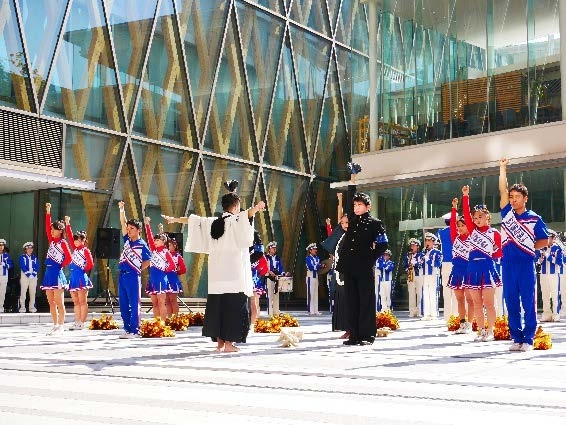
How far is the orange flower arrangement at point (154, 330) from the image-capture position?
42.2 feet

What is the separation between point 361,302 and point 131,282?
4108 millimetres

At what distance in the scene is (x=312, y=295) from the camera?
26.2m

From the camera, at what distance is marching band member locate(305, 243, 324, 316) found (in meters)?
25.9

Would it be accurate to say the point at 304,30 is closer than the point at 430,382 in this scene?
No

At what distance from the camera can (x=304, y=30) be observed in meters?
31.8

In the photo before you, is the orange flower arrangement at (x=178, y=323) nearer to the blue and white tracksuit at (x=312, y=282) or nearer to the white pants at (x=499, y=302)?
the white pants at (x=499, y=302)

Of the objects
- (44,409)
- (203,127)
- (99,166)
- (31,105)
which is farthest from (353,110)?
(44,409)

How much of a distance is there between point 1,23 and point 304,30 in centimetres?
1404

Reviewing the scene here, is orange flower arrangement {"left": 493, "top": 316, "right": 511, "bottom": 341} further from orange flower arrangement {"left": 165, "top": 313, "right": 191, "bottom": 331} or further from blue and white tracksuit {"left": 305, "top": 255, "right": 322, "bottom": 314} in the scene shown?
blue and white tracksuit {"left": 305, "top": 255, "right": 322, "bottom": 314}

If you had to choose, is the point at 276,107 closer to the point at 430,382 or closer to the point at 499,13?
the point at 499,13

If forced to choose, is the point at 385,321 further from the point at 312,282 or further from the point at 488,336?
the point at 312,282

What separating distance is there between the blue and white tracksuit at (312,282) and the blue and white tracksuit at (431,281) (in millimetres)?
6714

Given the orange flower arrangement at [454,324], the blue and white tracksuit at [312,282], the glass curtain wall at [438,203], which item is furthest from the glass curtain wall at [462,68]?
the orange flower arrangement at [454,324]

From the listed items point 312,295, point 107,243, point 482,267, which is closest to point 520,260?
point 482,267
